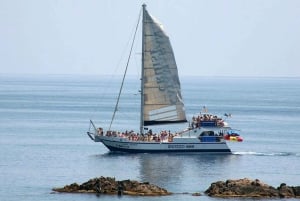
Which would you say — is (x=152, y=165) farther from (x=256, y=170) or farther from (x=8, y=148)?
(x=8, y=148)

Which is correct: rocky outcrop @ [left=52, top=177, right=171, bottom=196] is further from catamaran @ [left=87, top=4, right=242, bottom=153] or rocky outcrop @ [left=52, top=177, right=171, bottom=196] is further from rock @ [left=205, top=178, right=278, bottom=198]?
catamaran @ [left=87, top=4, right=242, bottom=153]

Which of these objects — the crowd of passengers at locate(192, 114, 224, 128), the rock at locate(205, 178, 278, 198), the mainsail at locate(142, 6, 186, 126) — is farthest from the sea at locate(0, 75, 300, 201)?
the mainsail at locate(142, 6, 186, 126)

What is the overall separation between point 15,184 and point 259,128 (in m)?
68.9

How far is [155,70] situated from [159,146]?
8.38 meters

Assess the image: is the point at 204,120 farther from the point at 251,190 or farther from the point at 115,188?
the point at 115,188

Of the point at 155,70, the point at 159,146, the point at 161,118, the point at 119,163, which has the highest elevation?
the point at 155,70

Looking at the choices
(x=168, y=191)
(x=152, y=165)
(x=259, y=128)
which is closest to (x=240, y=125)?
(x=259, y=128)

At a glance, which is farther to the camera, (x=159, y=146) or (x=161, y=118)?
(x=161, y=118)

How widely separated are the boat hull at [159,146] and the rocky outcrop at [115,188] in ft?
88.2

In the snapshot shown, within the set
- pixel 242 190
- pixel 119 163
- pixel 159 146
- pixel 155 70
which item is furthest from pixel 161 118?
pixel 242 190

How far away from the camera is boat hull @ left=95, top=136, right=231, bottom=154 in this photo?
106 m

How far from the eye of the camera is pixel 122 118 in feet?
541

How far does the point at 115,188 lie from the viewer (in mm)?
77438

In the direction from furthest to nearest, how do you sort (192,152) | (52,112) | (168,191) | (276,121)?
(52,112) < (276,121) < (192,152) < (168,191)
